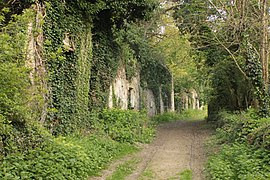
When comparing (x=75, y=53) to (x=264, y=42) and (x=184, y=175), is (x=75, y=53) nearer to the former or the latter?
(x=184, y=175)

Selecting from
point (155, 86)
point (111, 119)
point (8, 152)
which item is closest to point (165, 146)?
point (111, 119)

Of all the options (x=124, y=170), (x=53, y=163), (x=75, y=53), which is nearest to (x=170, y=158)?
(x=124, y=170)

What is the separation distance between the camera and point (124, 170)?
9094 millimetres

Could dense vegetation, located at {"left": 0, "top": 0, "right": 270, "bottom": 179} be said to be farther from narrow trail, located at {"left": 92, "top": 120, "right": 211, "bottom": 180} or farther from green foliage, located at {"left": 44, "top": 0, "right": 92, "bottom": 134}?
narrow trail, located at {"left": 92, "top": 120, "right": 211, "bottom": 180}

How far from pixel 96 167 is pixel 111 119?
5031 mm

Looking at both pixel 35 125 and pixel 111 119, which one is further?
pixel 111 119

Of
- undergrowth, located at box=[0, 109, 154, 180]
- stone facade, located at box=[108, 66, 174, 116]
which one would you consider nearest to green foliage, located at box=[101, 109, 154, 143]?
undergrowth, located at box=[0, 109, 154, 180]

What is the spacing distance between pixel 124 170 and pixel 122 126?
459cm

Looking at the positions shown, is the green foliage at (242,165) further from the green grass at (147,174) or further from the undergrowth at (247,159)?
the green grass at (147,174)

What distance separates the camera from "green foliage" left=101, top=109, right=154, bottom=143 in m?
12.9

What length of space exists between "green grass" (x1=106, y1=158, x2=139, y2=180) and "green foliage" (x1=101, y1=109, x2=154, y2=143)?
100 inches

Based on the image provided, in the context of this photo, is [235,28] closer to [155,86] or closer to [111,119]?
[111,119]

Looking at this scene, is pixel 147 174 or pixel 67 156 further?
pixel 147 174

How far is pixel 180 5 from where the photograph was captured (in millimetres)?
18641
